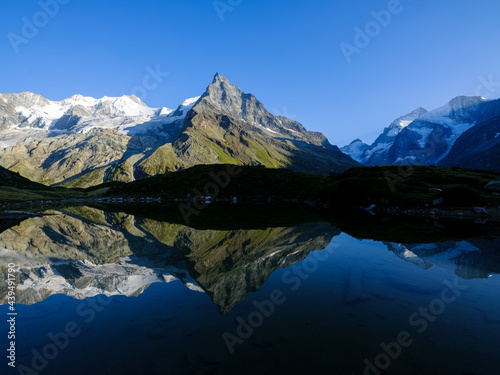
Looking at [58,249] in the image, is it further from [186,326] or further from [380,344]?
[380,344]

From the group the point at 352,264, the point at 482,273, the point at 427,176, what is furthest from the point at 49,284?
the point at 427,176

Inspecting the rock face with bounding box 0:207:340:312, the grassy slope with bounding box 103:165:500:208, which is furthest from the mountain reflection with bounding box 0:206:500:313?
the grassy slope with bounding box 103:165:500:208

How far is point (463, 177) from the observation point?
80.1 m

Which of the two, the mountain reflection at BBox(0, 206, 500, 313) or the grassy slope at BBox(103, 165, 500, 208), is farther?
the grassy slope at BBox(103, 165, 500, 208)

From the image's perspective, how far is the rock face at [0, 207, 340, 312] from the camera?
16.5 metres

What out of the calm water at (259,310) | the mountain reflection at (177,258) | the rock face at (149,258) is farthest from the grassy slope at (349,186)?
the calm water at (259,310)

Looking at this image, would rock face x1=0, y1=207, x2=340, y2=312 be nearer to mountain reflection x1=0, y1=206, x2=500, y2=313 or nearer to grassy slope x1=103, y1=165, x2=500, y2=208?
mountain reflection x1=0, y1=206, x2=500, y2=313

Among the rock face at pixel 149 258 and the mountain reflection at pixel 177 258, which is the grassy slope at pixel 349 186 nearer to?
the mountain reflection at pixel 177 258

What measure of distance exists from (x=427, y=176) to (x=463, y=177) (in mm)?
9205

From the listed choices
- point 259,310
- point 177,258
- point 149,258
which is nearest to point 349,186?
point 177,258

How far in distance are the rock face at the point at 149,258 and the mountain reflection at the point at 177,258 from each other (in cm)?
6

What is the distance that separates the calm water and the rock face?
0.52 feet

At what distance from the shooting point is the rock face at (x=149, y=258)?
16453mm

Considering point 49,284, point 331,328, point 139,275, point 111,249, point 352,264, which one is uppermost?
point 111,249
